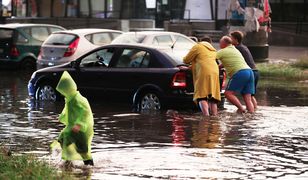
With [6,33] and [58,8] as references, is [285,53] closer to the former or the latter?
[6,33]

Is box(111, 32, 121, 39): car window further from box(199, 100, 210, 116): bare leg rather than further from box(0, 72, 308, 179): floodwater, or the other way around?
box(199, 100, 210, 116): bare leg

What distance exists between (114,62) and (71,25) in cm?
3413

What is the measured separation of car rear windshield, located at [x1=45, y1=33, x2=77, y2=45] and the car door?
695 centimetres

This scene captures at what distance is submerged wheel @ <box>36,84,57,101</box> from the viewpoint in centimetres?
1809

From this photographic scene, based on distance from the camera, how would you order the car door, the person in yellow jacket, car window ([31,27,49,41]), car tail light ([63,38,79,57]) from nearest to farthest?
the person in yellow jacket → the car door → car tail light ([63,38,79,57]) → car window ([31,27,49,41])

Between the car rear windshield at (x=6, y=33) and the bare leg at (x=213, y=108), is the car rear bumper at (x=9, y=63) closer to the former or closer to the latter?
the car rear windshield at (x=6, y=33)

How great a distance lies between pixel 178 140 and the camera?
1230cm

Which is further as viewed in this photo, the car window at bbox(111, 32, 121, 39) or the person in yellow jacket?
the car window at bbox(111, 32, 121, 39)

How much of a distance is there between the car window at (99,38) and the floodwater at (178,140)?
6640 millimetres

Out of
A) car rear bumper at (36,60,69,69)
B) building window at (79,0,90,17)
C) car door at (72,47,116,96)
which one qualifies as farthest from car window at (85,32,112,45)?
building window at (79,0,90,17)

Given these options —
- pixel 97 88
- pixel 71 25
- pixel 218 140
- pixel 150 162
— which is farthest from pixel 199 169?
pixel 71 25

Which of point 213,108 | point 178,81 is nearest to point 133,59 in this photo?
point 178,81

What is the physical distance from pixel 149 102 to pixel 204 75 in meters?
1.68

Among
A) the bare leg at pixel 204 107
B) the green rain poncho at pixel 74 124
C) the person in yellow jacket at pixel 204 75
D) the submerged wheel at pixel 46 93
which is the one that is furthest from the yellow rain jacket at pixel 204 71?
the green rain poncho at pixel 74 124
